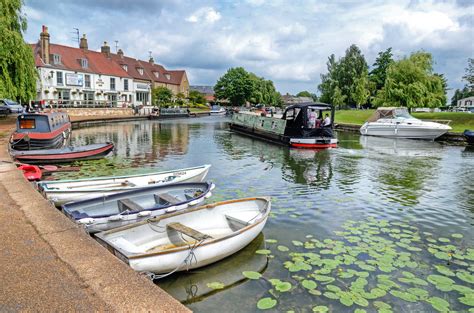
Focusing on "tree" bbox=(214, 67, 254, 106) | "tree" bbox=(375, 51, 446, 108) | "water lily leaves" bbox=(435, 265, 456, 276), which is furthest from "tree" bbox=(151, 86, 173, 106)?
"water lily leaves" bbox=(435, 265, 456, 276)

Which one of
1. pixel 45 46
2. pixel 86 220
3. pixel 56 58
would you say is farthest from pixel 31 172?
pixel 56 58

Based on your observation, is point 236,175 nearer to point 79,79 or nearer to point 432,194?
point 432,194

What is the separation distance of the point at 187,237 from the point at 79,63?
202 feet

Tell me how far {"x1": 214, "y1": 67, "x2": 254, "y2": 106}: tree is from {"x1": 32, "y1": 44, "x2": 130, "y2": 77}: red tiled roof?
4185cm

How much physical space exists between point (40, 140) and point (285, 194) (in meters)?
13.5

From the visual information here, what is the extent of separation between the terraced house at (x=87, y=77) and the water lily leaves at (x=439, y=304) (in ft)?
149

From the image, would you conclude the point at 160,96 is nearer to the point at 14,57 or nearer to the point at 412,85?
the point at 412,85

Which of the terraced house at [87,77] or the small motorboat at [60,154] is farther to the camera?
the terraced house at [87,77]

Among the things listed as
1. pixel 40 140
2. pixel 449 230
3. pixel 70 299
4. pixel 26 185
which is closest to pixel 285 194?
pixel 449 230

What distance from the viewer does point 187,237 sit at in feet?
24.2

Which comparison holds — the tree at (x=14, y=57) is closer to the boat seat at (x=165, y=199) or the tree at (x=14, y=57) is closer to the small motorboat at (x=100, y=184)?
the small motorboat at (x=100, y=184)

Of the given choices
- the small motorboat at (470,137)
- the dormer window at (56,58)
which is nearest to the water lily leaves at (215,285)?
the small motorboat at (470,137)

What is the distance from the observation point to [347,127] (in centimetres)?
4338

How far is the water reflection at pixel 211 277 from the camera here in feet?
20.3
